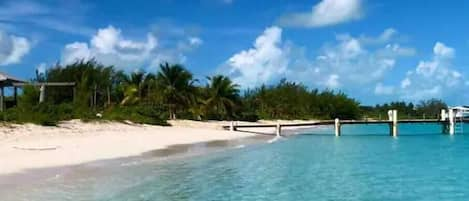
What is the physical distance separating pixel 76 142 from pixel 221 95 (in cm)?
3632

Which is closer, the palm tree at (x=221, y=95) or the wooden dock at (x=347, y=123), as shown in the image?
the wooden dock at (x=347, y=123)

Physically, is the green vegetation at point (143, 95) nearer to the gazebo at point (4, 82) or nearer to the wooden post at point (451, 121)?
the gazebo at point (4, 82)

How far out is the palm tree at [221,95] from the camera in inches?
2377

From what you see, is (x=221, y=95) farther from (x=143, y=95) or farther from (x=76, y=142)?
(x=76, y=142)

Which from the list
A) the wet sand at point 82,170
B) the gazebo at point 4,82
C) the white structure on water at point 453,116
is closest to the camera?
the wet sand at point 82,170

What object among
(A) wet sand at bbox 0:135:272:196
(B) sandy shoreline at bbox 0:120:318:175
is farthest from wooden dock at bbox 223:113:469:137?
(A) wet sand at bbox 0:135:272:196

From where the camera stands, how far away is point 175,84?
186 ft

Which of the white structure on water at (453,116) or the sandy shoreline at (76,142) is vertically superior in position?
the white structure on water at (453,116)

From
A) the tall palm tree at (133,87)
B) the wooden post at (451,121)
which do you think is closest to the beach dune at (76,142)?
the tall palm tree at (133,87)

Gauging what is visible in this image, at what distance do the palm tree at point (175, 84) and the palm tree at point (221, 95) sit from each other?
11.5 feet

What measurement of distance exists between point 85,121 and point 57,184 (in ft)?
67.5

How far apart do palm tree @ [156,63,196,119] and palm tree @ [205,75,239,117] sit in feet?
11.5

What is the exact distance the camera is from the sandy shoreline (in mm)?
18456

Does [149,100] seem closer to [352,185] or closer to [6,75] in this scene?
[6,75]
